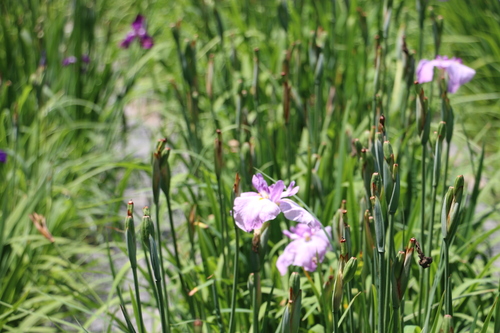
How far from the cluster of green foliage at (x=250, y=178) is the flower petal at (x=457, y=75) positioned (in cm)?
6

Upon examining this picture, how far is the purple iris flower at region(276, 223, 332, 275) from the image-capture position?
1.51 meters

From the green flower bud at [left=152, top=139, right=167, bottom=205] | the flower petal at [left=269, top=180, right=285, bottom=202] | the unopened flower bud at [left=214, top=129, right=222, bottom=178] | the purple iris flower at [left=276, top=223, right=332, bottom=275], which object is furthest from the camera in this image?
the purple iris flower at [left=276, top=223, right=332, bottom=275]

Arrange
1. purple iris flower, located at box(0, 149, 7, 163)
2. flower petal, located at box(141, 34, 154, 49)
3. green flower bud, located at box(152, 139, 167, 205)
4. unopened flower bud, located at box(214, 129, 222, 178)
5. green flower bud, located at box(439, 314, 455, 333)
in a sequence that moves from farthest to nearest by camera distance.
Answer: flower petal, located at box(141, 34, 154, 49)
purple iris flower, located at box(0, 149, 7, 163)
unopened flower bud, located at box(214, 129, 222, 178)
green flower bud, located at box(152, 139, 167, 205)
green flower bud, located at box(439, 314, 455, 333)

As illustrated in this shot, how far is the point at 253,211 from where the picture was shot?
1.10 meters

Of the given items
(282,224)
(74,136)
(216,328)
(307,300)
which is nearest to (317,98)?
(282,224)

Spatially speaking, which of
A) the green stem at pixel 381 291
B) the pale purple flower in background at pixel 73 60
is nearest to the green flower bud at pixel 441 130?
the green stem at pixel 381 291

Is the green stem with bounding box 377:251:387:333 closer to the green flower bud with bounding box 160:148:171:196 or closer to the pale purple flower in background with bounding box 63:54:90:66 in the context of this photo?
the green flower bud with bounding box 160:148:171:196

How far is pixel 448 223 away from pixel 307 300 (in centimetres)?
61

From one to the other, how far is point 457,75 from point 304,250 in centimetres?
72

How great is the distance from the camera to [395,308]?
1120 millimetres

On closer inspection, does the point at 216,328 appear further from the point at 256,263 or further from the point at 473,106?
the point at 473,106

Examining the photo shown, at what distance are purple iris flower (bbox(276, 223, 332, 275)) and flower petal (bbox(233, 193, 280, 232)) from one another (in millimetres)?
418

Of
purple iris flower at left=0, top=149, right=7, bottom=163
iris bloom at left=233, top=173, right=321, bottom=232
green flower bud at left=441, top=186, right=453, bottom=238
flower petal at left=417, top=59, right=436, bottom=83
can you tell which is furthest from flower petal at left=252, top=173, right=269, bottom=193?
purple iris flower at left=0, top=149, right=7, bottom=163

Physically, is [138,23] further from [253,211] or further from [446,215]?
[446,215]
